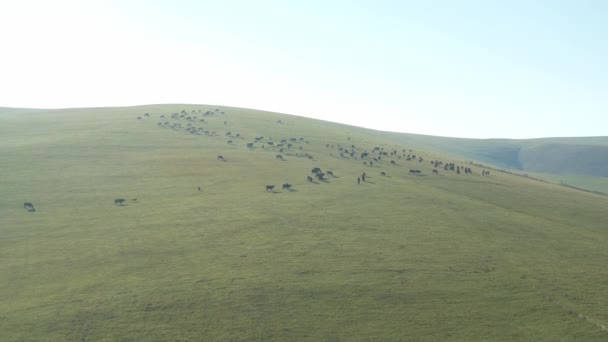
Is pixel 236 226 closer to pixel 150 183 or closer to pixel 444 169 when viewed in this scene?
pixel 150 183

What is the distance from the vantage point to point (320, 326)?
28.7 meters

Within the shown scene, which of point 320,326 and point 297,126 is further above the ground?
point 297,126

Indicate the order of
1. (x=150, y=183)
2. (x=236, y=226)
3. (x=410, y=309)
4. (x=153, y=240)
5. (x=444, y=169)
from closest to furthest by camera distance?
(x=410, y=309) < (x=153, y=240) < (x=236, y=226) < (x=150, y=183) < (x=444, y=169)

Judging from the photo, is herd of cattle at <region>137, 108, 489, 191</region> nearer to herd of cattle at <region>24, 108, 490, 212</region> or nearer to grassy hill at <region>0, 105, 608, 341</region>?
herd of cattle at <region>24, 108, 490, 212</region>

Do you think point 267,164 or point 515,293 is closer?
point 515,293

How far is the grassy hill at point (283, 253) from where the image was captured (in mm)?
29141

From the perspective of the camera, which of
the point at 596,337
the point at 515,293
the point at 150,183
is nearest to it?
the point at 596,337

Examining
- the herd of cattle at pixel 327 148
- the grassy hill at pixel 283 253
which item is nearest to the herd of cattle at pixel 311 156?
the herd of cattle at pixel 327 148

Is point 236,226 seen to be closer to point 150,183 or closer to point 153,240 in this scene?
point 153,240

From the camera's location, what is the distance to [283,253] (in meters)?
39.2

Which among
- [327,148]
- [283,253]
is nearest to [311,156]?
[327,148]

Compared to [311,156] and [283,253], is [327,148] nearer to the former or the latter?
[311,156]

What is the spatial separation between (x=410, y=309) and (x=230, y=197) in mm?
29348

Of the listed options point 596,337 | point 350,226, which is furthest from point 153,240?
point 596,337
